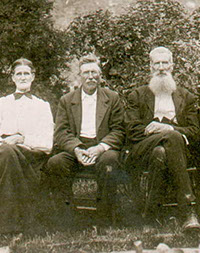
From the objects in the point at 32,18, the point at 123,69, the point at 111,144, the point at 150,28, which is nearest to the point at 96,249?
the point at 111,144

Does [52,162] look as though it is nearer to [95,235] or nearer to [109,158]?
[109,158]

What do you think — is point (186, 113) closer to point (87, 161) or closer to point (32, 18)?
point (87, 161)

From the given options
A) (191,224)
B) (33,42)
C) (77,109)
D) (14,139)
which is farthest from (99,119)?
(33,42)

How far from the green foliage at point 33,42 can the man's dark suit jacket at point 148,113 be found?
8.92 feet

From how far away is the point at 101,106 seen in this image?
4703 millimetres

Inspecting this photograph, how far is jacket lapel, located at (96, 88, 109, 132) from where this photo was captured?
15.3ft

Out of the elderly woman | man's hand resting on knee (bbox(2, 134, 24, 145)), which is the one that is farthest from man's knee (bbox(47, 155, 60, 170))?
man's hand resting on knee (bbox(2, 134, 24, 145))

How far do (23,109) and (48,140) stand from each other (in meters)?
0.46

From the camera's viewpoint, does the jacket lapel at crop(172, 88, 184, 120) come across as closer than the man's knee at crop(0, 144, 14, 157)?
No

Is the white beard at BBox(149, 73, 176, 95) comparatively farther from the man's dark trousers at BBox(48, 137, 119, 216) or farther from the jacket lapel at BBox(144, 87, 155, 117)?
the man's dark trousers at BBox(48, 137, 119, 216)

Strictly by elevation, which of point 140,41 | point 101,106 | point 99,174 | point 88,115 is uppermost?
point 140,41

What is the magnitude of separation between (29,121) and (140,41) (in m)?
2.48

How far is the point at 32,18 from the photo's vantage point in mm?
7652

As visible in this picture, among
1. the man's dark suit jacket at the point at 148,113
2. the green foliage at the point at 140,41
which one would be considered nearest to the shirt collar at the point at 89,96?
the man's dark suit jacket at the point at 148,113
